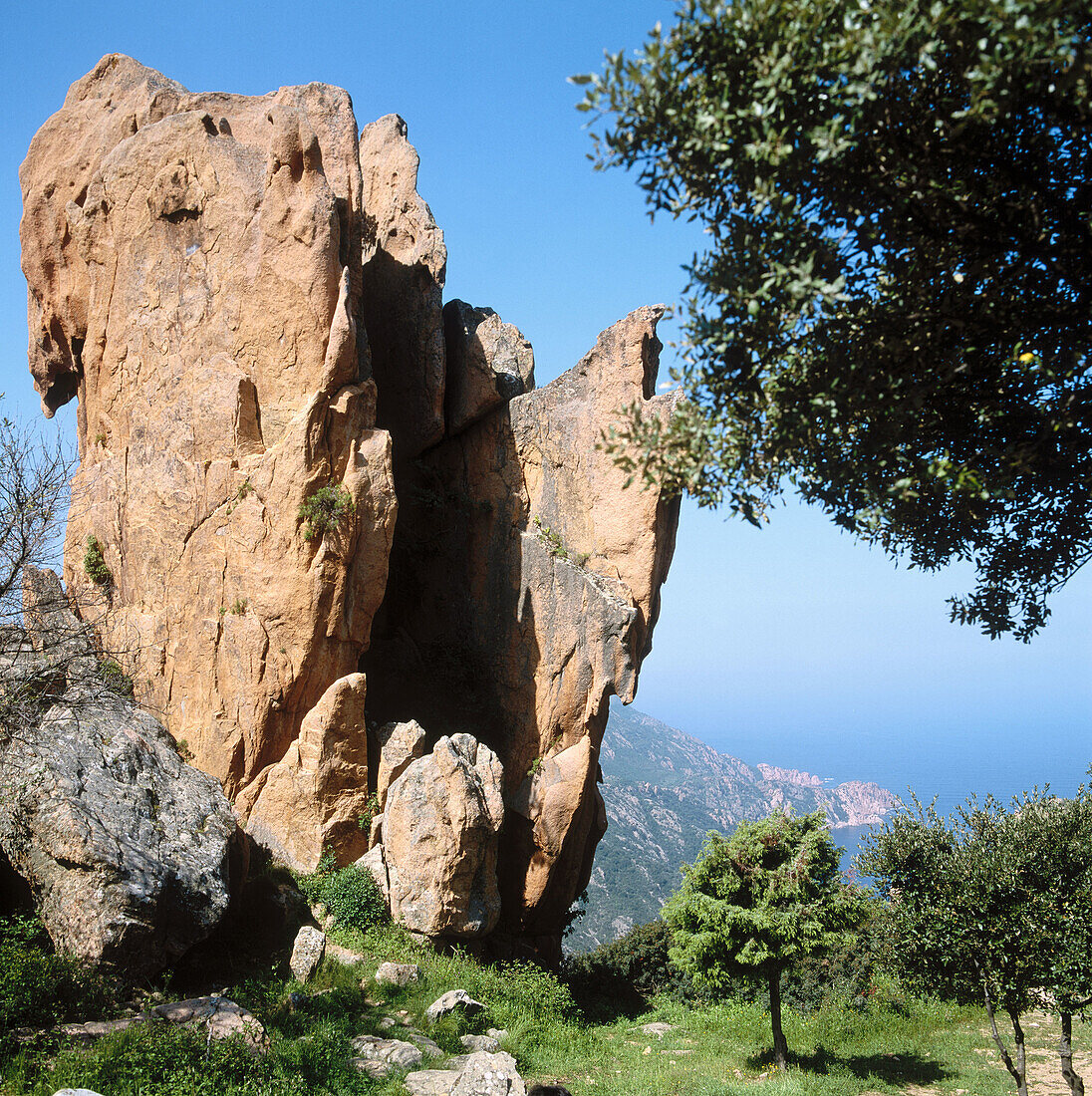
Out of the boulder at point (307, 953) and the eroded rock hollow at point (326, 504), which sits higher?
the eroded rock hollow at point (326, 504)

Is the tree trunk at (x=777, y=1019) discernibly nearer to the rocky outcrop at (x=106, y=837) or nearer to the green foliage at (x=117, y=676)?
the rocky outcrop at (x=106, y=837)

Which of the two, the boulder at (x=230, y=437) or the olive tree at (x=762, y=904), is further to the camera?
the boulder at (x=230, y=437)

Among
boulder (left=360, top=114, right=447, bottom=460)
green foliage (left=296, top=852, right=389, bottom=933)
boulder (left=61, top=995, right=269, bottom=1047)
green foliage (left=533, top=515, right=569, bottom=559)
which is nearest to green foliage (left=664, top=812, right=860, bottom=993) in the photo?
green foliage (left=296, top=852, right=389, bottom=933)

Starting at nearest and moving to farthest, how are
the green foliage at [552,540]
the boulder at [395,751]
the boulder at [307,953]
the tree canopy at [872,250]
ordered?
the tree canopy at [872,250], the boulder at [307,953], the boulder at [395,751], the green foliage at [552,540]

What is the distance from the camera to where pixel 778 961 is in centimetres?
1597

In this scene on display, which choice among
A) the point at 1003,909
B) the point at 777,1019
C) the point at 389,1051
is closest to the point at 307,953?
the point at 389,1051

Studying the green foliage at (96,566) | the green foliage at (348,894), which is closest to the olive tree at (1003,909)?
the green foliage at (348,894)

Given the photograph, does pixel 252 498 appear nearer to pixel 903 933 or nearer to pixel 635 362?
pixel 635 362

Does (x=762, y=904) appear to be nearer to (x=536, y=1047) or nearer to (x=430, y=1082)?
(x=536, y=1047)

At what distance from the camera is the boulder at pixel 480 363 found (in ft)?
79.2

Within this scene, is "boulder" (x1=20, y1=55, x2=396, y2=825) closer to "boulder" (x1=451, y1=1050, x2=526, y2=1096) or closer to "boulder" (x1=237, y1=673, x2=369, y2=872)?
"boulder" (x1=237, y1=673, x2=369, y2=872)

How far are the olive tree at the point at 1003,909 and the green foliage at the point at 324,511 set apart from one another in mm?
13222

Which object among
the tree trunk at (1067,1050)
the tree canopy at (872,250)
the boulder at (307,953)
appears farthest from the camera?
the boulder at (307,953)

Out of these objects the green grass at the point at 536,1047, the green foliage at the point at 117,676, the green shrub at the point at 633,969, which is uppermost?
the green foliage at the point at 117,676
